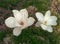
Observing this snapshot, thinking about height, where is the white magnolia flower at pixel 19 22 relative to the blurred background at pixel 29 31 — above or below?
above

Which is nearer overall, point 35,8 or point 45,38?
point 45,38

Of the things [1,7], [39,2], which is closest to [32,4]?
[39,2]

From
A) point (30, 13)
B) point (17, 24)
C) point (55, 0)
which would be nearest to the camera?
point (17, 24)

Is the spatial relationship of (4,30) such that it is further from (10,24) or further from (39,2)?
(39,2)

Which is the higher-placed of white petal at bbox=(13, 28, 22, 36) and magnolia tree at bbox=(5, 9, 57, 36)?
magnolia tree at bbox=(5, 9, 57, 36)

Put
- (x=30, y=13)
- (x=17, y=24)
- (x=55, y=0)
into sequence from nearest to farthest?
(x=17, y=24), (x=30, y=13), (x=55, y=0)
